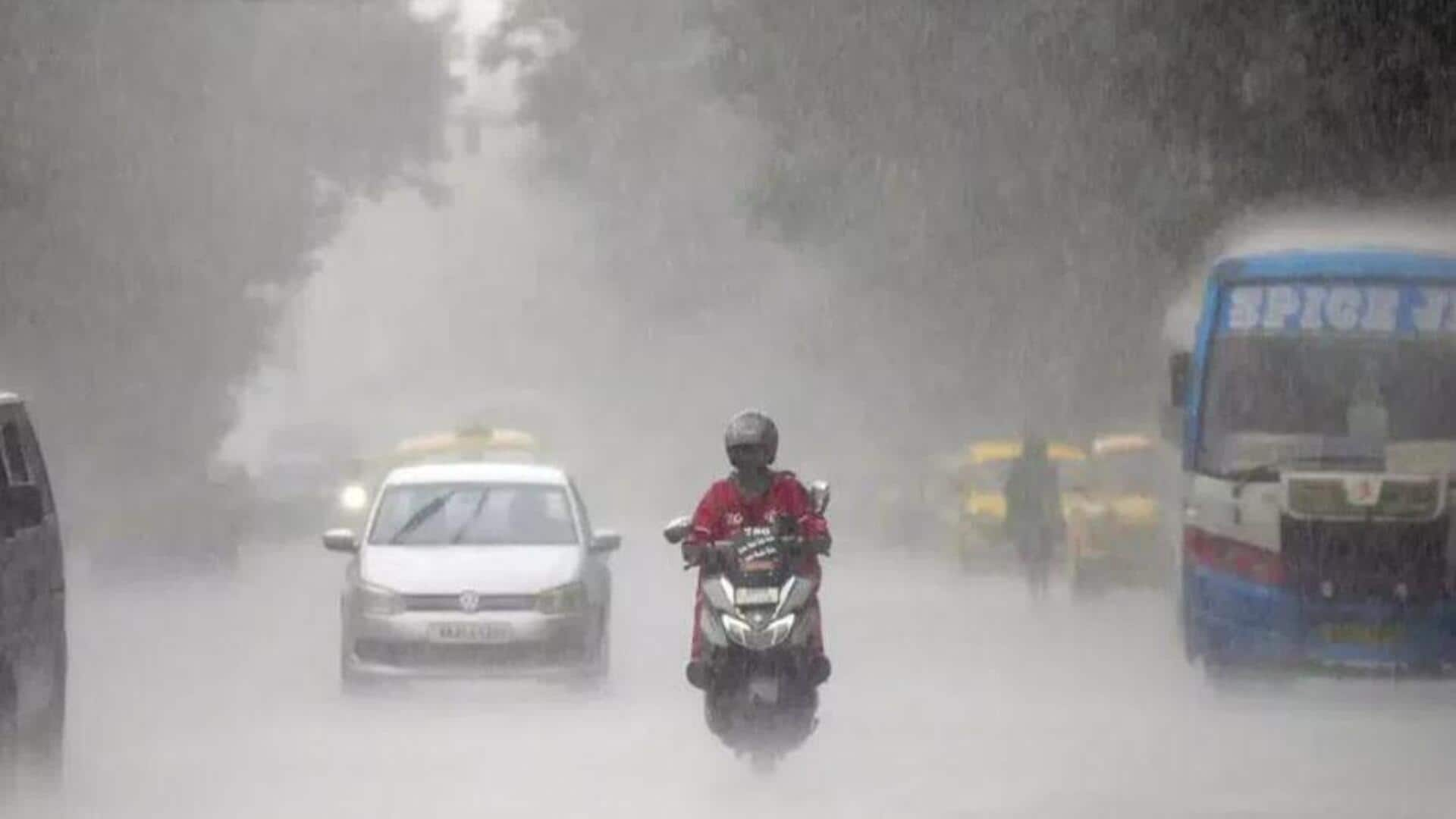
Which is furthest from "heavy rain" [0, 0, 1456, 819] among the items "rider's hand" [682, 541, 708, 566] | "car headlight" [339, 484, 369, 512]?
"car headlight" [339, 484, 369, 512]

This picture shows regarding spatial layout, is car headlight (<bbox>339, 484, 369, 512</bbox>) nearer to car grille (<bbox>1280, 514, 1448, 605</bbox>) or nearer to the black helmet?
car grille (<bbox>1280, 514, 1448, 605</bbox>)

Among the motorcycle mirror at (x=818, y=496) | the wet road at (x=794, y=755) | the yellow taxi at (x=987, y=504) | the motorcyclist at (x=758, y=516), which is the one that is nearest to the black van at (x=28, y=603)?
the wet road at (x=794, y=755)

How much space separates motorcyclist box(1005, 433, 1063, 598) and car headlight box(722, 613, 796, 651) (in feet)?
65.7

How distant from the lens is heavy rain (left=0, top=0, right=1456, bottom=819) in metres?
17.7

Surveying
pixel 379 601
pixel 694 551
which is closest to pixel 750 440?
pixel 694 551

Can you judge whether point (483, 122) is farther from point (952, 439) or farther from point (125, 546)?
point (125, 546)

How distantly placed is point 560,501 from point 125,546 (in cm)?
2431

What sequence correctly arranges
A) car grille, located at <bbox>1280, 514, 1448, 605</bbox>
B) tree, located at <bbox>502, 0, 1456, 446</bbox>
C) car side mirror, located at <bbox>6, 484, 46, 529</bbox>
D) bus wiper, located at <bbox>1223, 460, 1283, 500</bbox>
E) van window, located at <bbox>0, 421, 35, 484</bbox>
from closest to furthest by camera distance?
car side mirror, located at <bbox>6, 484, 46, 529</bbox> < van window, located at <bbox>0, 421, 35, 484</bbox> < car grille, located at <bbox>1280, 514, 1448, 605</bbox> < bus wiper, located at <bbox>1223, 460, 1283, 500</bbox> < tree, located at <bbox>502, 0, 1456, 446</bbox>

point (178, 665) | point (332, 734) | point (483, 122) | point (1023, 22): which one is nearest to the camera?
point (332, 734)

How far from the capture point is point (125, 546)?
159 feet

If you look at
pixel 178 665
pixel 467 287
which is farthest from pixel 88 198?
pixel 467 287

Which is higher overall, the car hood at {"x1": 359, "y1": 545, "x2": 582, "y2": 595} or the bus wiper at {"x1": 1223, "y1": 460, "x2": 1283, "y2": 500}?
the bus wiper at {"x1": 1223, "y1": 460, "x2": 1283, "y2": 500}

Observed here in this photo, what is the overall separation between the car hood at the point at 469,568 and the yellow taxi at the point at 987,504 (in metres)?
21.6

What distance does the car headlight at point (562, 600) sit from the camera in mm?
23094
